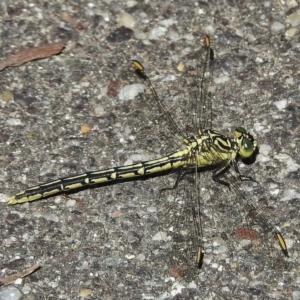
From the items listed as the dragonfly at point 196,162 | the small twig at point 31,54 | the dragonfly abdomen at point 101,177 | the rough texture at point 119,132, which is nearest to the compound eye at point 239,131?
the dragonfly at point 196,162

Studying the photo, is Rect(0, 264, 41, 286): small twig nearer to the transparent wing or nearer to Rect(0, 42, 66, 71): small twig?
the transparent wing

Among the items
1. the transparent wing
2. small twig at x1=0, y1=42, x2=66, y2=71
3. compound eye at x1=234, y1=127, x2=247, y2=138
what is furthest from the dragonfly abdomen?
small twig at x1=0, y1=42, x2=66, y2=71

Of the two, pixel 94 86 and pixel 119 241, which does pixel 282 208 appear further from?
pixel 94 86

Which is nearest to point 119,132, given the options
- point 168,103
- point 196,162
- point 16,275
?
point 168,103

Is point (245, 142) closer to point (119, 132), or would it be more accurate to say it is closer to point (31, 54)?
point (119, 132)

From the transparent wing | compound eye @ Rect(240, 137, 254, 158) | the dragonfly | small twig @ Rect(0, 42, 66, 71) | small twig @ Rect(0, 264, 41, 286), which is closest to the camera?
small twig @ Rect(0, 264, 41, 286)

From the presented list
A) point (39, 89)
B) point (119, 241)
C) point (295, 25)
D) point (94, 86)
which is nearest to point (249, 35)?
point (295, 25)

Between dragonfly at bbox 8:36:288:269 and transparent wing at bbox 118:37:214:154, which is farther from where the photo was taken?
transparent wing at bbox 118:37:214:154
